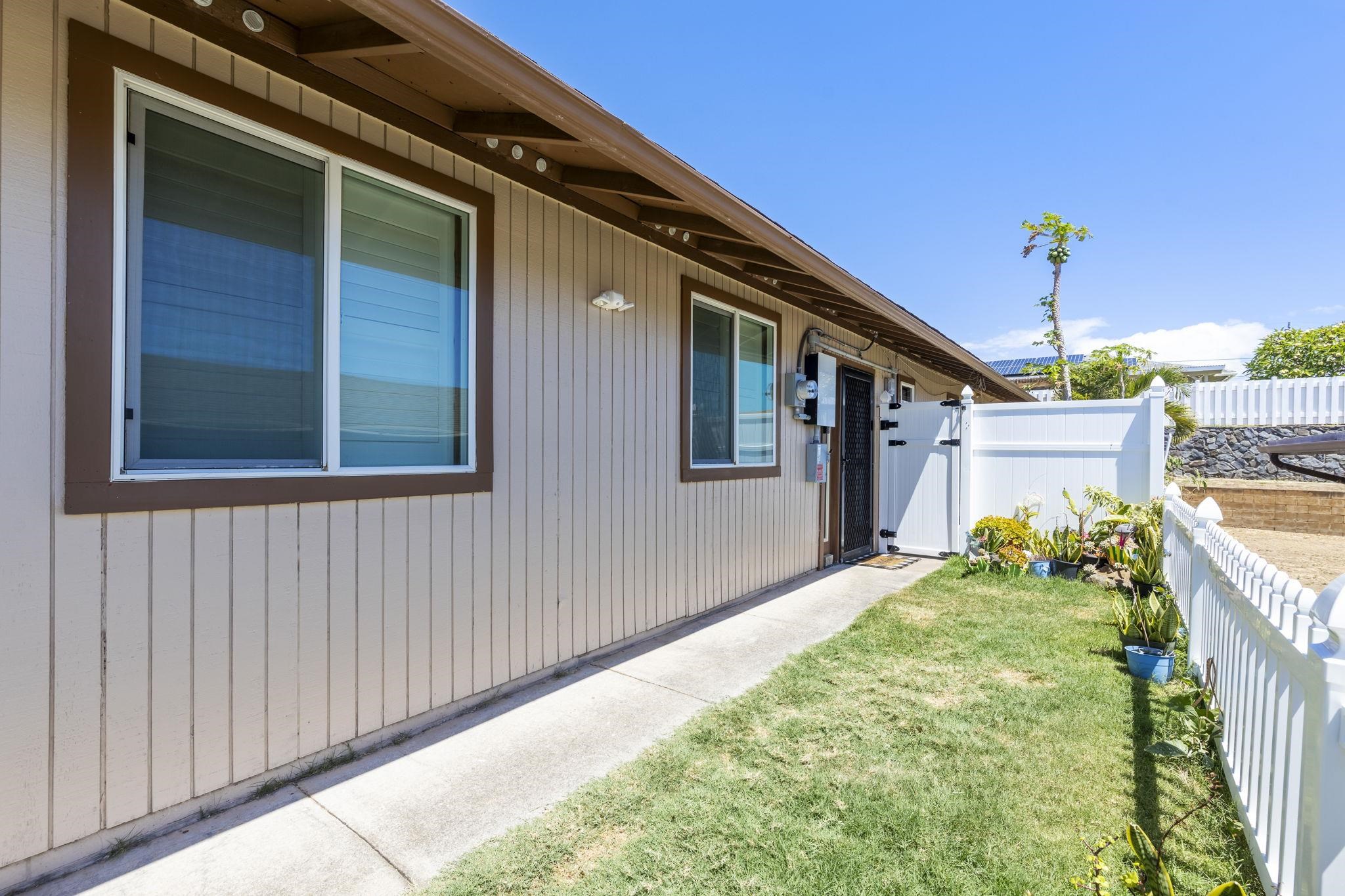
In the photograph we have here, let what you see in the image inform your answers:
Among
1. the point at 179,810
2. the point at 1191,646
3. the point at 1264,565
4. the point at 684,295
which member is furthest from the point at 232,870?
the point at 1191,646

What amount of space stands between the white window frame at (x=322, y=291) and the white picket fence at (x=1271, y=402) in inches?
551

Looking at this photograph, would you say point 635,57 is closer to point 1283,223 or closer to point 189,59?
point 189,59

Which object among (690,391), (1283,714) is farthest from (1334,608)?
(690,391)

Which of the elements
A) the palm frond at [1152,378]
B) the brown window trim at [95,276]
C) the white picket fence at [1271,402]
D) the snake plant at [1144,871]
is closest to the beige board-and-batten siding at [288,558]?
the brown window trim at [95,276]

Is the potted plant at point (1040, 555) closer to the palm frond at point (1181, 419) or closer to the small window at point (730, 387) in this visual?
the small window at point (730, 387)

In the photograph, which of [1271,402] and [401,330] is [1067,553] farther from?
[1271,402]

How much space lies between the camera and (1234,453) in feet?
39.4

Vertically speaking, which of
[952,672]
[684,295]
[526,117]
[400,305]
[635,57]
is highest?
[635,57]

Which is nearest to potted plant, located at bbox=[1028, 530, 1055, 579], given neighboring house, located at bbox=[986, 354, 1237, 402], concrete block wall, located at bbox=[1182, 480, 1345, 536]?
concrete block wall, located at bbox=[1182, 480, 1345, 536]

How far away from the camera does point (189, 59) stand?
6.79 ft

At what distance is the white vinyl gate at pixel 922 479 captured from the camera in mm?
7266

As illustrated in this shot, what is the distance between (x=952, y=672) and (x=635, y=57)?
8030 mm

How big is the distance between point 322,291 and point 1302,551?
1038cm

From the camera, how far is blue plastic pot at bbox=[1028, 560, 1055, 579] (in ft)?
19.7
